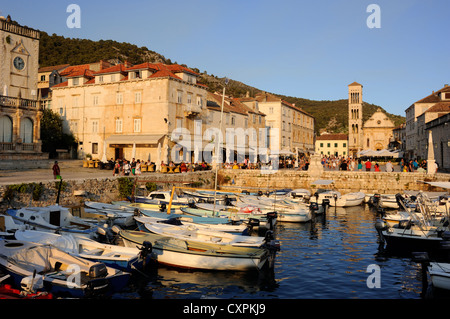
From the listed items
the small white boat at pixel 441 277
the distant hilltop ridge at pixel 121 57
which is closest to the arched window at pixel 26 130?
the small white boat at pixel 441 277

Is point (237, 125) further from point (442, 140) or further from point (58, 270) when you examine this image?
point (58, 270)

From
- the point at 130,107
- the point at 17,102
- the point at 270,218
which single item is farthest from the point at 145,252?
the point at 130,107

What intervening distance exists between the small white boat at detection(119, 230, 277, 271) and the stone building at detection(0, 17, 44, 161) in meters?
26.6

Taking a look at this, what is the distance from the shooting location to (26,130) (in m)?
37.9

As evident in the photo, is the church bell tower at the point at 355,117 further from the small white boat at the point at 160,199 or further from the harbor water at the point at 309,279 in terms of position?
the harbor water at the point at 309,279

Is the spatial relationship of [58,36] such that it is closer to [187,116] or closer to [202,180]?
[187,116]

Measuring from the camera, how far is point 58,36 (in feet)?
337

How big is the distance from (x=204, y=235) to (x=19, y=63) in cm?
3417

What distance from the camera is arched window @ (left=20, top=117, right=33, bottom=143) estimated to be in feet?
123

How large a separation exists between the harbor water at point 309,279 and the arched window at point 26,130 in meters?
30.1

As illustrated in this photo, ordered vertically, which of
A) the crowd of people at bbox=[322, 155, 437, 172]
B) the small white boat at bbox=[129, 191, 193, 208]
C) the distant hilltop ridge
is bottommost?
the small white boat at bbox=[129, 191, 193, 208]

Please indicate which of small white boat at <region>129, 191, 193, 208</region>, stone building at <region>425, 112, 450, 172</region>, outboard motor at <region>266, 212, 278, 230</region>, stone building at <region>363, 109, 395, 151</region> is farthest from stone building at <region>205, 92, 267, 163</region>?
stone building at <region>363, 109, 395, 151</region>

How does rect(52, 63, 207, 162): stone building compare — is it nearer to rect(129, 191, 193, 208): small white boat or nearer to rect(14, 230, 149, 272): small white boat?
rect(129, 191, 193, 208): small white boat
